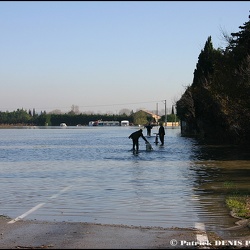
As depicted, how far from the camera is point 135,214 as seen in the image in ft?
38.6

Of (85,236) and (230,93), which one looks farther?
(230,93)

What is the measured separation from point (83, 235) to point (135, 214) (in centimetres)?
272

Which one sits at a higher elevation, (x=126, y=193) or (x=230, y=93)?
(x=230, y=93)

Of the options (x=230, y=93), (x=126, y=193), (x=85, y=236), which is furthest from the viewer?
(x=230, y=93)

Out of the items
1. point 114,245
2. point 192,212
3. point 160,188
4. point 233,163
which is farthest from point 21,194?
point 233,163

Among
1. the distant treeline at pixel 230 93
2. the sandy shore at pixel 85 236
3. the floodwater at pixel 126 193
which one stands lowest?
the floodwater at pixel 126 193

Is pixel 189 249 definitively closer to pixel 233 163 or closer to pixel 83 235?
pixel 83 235

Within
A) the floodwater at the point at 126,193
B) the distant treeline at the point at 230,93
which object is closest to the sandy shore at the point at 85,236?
the floodwater at the point at 126,193

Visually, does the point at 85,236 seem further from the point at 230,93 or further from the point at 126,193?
the point at 230,93

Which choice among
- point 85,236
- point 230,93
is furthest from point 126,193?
point 230,93

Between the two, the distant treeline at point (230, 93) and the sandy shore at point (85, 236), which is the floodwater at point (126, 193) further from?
the distant treeline at point (230, 93)

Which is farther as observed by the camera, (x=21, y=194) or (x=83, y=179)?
(x=83, y=179)

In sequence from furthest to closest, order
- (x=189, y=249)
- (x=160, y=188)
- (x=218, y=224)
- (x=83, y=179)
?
(x=83, y=179)
(x=160, y=188)
(x=218, y=224)
(x=189, y=249)

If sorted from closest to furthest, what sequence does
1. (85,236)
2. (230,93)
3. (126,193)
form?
(85,236)
(126,193)
(230,93)
